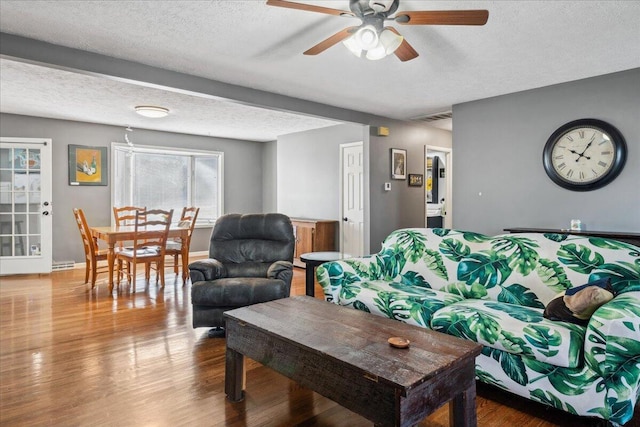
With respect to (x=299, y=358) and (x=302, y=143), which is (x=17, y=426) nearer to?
(x=299, y=358)

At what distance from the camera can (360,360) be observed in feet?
5.33

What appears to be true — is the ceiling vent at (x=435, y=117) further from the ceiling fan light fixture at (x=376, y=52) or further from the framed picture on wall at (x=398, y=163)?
the ceiling fan light fixture at (x=376, y=52)

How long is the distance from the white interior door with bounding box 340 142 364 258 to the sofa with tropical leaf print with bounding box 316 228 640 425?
2493 mm

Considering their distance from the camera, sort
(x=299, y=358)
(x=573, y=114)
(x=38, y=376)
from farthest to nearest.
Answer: (x=573, y=114)
(x=38, y=376)
(x=299, y=358)

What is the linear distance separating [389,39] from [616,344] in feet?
6.41

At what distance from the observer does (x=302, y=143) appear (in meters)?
7.11

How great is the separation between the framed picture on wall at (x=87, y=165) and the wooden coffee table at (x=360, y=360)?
5.52 m

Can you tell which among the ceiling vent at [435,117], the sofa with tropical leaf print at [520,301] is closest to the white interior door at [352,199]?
the ceiling vent at [435,117]

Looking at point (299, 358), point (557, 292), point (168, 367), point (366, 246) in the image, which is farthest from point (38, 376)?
point (366, 246)

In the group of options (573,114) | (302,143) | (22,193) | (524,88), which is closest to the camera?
(573,114)

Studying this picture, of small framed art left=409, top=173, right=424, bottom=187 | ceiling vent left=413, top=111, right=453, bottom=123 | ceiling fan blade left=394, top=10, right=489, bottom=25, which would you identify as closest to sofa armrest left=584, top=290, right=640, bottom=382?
ceiling fan blade left=394, top=10, right=489, bottom=25

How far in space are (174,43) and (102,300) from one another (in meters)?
2.89

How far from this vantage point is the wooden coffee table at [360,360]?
4.93 ft

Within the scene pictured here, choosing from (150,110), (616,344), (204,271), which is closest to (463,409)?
(616,344)
